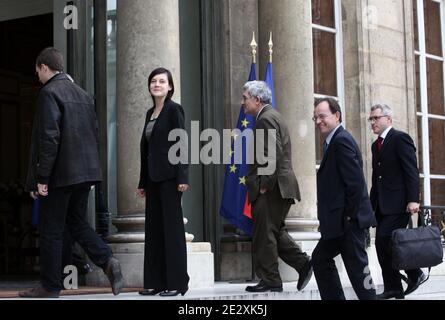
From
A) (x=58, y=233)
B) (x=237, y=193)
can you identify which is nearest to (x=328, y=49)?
(x=237, y=193)

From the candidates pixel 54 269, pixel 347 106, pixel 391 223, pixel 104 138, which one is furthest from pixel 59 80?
pixel 347 106

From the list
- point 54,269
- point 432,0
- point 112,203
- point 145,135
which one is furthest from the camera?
point 432,0

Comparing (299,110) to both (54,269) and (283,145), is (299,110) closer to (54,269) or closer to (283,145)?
(283,145)

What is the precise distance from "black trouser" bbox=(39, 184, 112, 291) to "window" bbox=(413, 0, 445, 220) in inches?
288

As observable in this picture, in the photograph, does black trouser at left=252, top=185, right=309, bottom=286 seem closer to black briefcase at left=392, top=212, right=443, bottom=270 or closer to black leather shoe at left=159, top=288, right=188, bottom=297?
black briefcase at left=392, top=212, right=443, bottom=270

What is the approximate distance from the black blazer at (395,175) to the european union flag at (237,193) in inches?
59.1

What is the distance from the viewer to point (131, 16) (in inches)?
348

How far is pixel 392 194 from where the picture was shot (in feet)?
28.3

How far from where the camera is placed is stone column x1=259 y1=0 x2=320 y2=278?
34.1 ft

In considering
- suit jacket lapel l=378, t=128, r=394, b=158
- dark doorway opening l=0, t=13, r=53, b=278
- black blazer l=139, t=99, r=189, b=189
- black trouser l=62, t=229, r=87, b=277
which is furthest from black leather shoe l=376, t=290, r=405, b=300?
dark doorway opening l=0, t=13, r=53, b=278

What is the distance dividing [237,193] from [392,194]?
1.80m

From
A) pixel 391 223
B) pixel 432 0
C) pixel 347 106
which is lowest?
pixel 391 223
